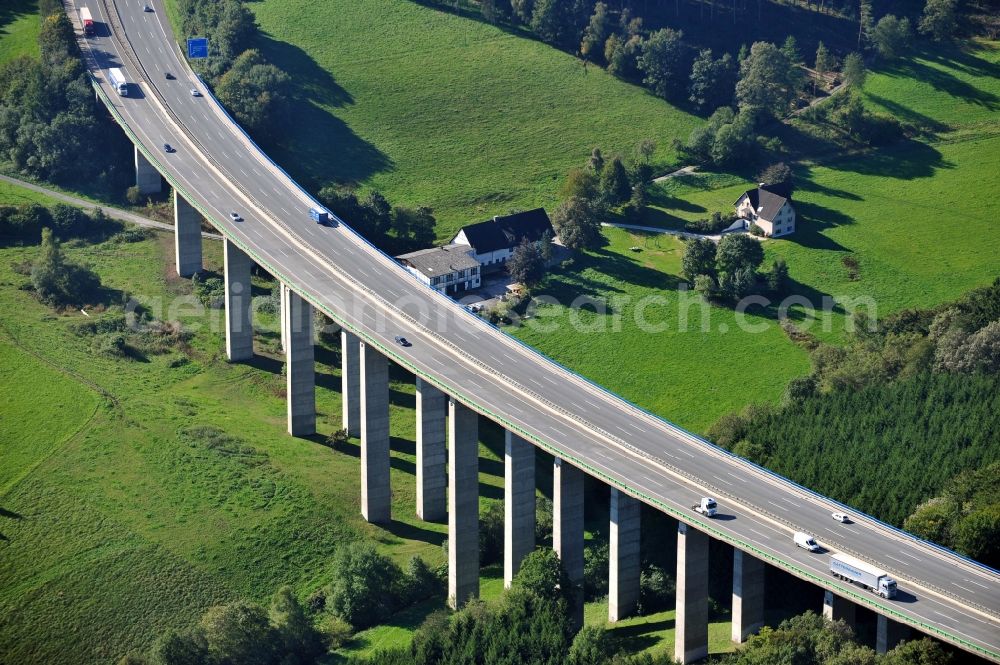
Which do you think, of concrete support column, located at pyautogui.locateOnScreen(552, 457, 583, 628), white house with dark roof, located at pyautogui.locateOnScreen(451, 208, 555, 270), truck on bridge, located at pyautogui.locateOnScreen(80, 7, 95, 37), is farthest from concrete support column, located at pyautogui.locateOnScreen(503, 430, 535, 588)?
truck on bridge, located at pyautogui.locateOnScreen(80, 7, 95, 37)

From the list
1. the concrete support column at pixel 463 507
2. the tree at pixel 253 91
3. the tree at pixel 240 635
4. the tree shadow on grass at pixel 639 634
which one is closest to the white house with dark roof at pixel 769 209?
the tree at pixel 253 91

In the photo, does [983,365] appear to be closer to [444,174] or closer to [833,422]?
[833,422]

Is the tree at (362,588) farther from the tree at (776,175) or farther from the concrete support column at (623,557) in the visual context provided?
the tree at (776,175)

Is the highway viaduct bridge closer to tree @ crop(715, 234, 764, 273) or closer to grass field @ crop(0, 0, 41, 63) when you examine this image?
grass field @ crop(0, 0, 41, 63)

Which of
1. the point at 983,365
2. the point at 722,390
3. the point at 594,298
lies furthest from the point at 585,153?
the point at 983,365

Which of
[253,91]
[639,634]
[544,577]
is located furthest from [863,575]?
[253,91]

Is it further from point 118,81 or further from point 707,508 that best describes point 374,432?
point 118,81
